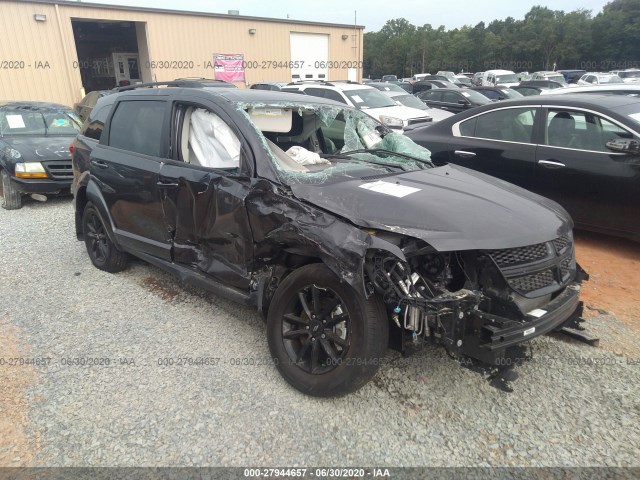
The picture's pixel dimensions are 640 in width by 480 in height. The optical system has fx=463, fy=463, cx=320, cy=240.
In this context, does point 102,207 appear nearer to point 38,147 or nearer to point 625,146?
point 38,147

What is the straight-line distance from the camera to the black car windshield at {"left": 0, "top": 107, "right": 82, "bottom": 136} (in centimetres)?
845

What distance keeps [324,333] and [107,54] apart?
84.9 ft

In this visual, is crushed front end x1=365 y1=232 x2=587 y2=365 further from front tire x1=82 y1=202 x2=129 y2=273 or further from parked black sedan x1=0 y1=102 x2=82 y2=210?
parked black sedan x1=0 y1=102 x2=82 y2=210

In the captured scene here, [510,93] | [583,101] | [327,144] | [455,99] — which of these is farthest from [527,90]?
[327,144]

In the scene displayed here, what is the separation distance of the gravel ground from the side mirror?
6.06 feet

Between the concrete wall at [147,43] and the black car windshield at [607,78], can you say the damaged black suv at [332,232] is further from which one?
the black car windshield at [607,78]

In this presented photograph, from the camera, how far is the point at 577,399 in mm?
2818

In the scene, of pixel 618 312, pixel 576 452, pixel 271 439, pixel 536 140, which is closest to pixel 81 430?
pixel 271 439

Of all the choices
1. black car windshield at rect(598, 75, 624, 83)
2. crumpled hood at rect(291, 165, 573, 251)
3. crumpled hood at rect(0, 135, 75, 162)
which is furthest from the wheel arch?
black car windshield at rect(598, 75, 624, 83)

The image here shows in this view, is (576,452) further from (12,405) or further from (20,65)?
(20,65)

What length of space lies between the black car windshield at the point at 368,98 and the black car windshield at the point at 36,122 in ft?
19.5

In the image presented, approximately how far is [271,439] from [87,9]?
19.2 meters

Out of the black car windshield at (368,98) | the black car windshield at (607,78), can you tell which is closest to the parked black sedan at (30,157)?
the black car windshield at (368,98)

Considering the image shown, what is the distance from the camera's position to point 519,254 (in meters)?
2.65
